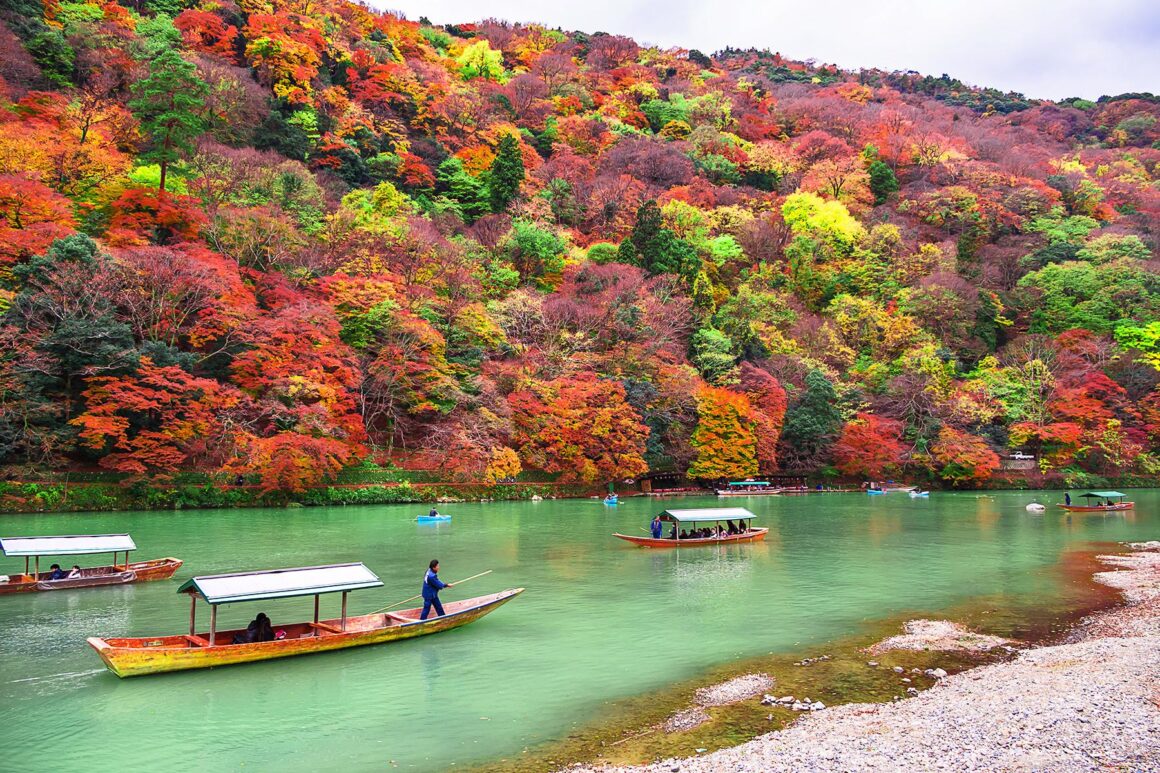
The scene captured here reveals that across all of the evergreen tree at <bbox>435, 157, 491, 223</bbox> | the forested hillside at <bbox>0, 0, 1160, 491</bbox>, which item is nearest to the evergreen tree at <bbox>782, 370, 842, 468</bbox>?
the forested hillside at <bbox>0, 0, 1160, 491</bbox>

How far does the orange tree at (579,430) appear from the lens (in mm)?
49750

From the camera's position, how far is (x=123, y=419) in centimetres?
3572

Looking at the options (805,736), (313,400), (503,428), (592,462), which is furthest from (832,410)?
(805,736)

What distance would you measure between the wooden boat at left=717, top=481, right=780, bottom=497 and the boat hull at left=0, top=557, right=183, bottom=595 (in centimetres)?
4117

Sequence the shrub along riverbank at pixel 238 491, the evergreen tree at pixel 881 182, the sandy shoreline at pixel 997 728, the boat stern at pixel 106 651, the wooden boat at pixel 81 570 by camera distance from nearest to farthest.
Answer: the sandy shoreline at pixel 997 728 < the boat stern at pixel 106 651 < the wooden boat at pixel 81 570 < the shrub along riverbank at pixel 238 491 < the evergreen tree at pixel 881 182

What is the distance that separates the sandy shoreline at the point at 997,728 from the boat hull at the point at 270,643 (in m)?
7.19

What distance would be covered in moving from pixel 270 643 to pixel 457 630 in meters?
4.29

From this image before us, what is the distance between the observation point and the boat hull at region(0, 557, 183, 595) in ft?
64.1

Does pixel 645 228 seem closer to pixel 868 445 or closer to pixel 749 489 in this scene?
pixel 749 489

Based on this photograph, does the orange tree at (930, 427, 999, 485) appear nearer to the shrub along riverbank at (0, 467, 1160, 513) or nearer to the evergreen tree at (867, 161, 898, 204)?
the shrub along riverbank at (0, 467, 1160, 513)

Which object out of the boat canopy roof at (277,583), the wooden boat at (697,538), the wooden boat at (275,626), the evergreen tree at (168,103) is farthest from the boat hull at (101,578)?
the evergreen tree at (168,103)

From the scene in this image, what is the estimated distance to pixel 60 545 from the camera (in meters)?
19.7

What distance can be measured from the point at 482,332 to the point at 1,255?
91.1 feet

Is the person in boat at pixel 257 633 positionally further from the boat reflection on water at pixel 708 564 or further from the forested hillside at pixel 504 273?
the forested hillside at pixel 504 273
